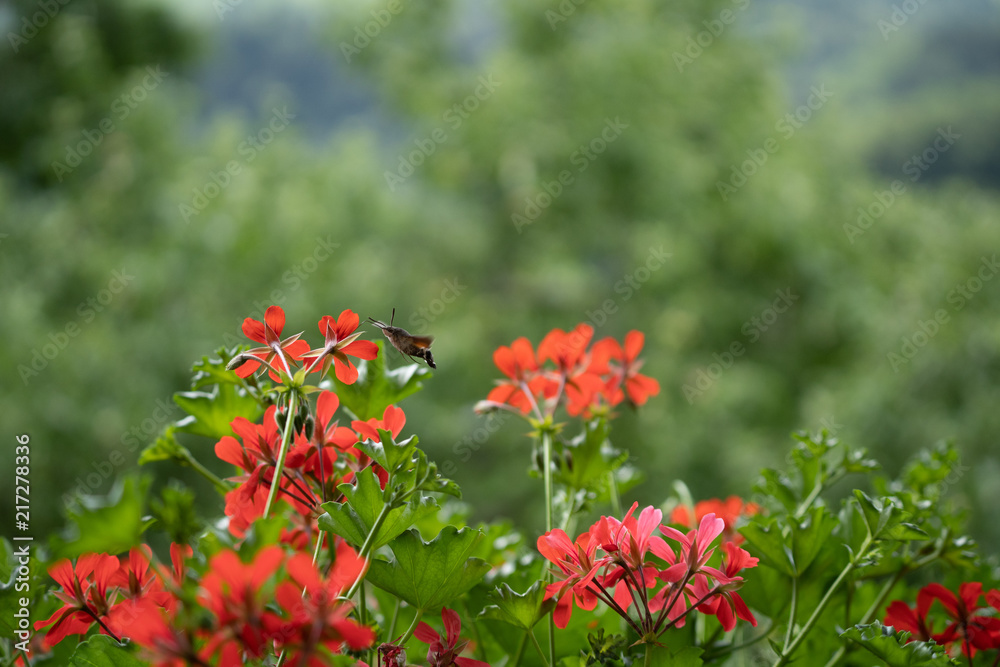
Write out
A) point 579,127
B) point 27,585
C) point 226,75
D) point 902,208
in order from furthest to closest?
point 226,75, point 902,208, point 579,127, point 27,585

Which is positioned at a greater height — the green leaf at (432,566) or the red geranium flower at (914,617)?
the green leaf at (432,566)

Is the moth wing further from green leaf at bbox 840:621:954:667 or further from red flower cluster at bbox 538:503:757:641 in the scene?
green leaf at bbox 840:621:954:667

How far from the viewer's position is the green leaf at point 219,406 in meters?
0.45

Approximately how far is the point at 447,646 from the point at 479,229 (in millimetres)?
3991

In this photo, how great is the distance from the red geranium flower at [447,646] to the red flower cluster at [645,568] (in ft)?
0.15

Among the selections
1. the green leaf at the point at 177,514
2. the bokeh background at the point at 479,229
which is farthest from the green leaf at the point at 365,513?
the bokeh background at the point at 479,229

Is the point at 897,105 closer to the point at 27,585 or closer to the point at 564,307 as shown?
the point at 564,307

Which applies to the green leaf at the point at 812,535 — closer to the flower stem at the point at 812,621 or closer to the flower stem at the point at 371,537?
the flower stem at the point at 812,621

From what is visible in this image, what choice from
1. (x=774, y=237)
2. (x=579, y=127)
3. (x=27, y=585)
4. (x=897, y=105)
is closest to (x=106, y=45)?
(x=579, y=127)

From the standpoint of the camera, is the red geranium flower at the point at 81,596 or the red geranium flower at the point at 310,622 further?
the red geranium flower at the point at 81,596

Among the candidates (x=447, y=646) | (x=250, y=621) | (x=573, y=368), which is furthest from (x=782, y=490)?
(x=250, y=621)

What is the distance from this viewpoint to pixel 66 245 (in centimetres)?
339

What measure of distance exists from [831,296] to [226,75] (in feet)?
19.5

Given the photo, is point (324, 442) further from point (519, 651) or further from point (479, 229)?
point (479, 229)
